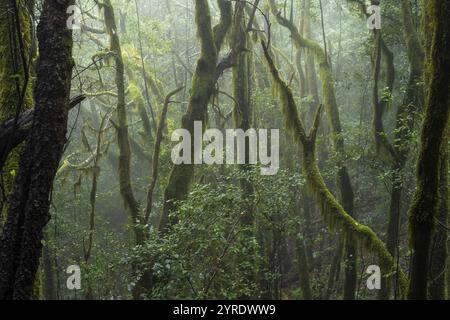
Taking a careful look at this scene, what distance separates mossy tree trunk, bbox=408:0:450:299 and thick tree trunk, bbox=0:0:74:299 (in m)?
3.50

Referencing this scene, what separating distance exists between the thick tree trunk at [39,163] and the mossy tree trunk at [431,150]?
11.5 ft

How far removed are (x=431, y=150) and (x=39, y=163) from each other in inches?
144

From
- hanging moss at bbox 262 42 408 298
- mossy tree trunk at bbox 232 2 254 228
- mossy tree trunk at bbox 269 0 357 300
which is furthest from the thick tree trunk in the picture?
mossy tree trunk at bbox 269 0 357 300

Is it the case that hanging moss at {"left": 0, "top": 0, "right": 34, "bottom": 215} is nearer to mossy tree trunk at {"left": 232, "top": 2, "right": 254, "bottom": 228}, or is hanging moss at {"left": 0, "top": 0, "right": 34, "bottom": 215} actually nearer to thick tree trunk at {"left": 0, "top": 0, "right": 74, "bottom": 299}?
thick tree trunk at {"left": 0, "top": 0, "right": 74, "bottom": 299}

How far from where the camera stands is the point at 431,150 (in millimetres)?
4559

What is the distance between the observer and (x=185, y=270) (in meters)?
6.91

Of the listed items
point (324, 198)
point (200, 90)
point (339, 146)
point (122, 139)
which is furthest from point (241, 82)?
point (324, 198)

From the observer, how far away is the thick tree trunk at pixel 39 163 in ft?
11.8

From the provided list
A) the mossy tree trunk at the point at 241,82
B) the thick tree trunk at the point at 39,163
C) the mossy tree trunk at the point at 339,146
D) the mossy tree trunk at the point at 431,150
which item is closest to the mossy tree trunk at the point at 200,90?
the mossy tree trunk at the point at 241,82

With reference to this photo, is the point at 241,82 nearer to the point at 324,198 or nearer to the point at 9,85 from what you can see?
the point at 324,198

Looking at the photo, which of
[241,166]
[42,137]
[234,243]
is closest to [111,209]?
[241,166]

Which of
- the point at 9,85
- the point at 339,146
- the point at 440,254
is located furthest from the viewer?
the point at 339,146

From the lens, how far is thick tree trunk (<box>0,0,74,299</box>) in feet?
11.8

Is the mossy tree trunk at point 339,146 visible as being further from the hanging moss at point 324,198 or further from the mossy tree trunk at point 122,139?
the mossy tree trunk at point 122,139
